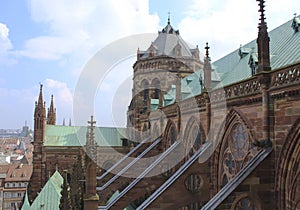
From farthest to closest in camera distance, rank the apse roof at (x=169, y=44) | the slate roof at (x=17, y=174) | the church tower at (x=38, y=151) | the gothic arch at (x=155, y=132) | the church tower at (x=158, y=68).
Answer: the slate roof at (x=17, y=174)
the apse roof at (x=169, y=44)
the church tower at (x=158, y=68)
the church tower at (x=38, y=151)
the gothic arch at (x=155, y=132)

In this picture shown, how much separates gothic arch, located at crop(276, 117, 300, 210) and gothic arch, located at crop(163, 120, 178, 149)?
10.7 m

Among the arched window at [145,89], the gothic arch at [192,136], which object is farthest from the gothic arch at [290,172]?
the arched window at [145,89]

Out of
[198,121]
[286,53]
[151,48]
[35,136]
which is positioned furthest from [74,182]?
[151,48]

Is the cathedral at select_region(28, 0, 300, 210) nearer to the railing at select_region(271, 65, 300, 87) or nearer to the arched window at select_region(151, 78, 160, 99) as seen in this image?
the railing at select_region(271, 65, 300, 87)

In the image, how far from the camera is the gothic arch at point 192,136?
15371 mm

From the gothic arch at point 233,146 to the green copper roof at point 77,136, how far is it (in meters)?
23.6

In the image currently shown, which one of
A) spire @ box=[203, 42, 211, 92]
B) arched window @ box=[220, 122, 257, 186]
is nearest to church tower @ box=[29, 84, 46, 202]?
spire @ box=[203, 42, 211, 92]

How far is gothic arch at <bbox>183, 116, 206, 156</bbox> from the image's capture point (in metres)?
15.4

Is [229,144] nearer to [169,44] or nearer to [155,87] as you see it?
[155,87]

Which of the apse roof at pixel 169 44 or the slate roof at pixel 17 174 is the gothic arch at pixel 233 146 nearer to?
the apse roof at pixel 169 44

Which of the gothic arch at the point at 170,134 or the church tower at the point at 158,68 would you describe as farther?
the church tower at the point at 158,68

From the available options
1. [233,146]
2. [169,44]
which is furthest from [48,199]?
[169,44]

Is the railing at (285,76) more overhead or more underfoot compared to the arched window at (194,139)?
more overhead

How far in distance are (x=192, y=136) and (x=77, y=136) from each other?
22.2 m
